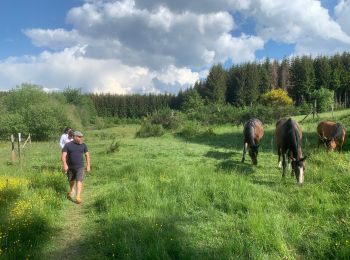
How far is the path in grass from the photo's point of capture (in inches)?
250

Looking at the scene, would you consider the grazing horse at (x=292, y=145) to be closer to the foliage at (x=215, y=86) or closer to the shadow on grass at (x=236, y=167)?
the shadow on grass at (x=236, y=167)

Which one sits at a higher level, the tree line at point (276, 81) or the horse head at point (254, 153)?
the tree line at point (276, 81)

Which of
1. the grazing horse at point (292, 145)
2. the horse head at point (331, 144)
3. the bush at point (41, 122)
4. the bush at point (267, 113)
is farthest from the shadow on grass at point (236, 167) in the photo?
the bush at point (41, 122)

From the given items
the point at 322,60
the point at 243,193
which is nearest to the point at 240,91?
the point at 322,60

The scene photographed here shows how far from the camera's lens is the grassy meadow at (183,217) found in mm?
6012

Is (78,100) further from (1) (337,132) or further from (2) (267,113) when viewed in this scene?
(1) (337,132)

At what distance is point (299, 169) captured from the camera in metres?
10.2

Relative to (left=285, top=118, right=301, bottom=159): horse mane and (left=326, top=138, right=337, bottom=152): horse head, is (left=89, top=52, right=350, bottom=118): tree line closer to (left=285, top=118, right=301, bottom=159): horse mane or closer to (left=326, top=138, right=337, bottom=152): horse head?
(left=326, top=138, right=337, bottom=152): horse head

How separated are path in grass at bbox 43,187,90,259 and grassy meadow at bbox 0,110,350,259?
17 millimetres

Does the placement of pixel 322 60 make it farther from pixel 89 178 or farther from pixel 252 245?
pixel 252 245

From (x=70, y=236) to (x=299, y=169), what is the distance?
6.13m

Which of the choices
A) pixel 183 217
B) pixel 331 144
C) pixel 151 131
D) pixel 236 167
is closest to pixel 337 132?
pixel 331 144

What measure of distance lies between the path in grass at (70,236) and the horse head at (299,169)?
5.45 m

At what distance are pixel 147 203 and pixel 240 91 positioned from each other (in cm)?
6636
